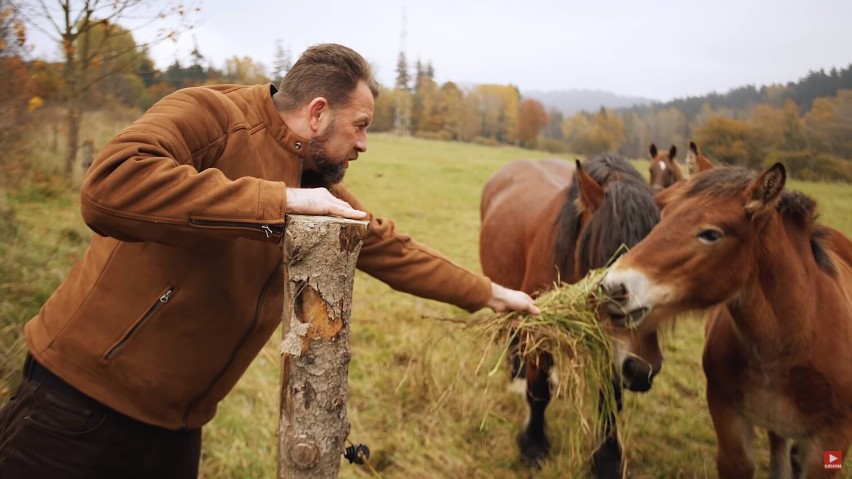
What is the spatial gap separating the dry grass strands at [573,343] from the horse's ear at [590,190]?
992 millimetres

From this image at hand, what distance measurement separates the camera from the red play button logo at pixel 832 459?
247cm

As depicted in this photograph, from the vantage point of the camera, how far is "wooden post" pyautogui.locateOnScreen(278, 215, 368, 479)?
4.31 feet

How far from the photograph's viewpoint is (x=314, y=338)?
1.35 meters

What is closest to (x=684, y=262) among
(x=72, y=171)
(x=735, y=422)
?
(x=735, y=422)

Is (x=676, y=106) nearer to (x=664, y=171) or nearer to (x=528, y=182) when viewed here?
(x=664, y=171)

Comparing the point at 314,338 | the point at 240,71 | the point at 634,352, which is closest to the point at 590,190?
the point at 634,352

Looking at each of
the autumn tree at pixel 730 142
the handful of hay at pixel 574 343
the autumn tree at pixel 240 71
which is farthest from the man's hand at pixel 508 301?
the autumn tree at pixel 240 71

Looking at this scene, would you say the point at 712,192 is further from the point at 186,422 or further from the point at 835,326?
the point at 186,422

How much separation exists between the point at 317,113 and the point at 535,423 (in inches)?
118

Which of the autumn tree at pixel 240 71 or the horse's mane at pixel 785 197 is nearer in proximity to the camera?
the horse's mane at pixel 785 197

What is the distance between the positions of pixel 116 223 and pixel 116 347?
0.56 meters

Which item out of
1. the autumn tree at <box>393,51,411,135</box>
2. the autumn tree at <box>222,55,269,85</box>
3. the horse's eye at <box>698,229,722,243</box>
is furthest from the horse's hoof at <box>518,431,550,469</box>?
the autumn tree at <box>393,51,411,135</box>

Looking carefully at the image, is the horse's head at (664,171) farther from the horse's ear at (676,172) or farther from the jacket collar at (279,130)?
the jacket collar at (279,130)

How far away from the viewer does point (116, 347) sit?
1.65 meters
